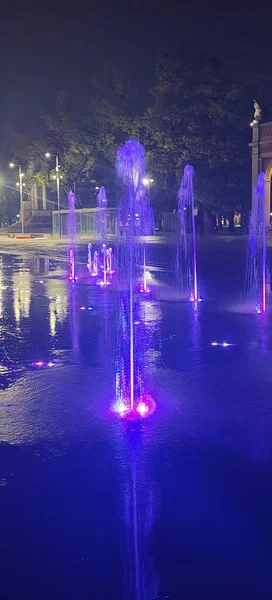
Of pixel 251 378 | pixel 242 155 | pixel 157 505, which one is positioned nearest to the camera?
pixel 157 505

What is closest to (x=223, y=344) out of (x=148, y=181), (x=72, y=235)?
(x=72, y=235)

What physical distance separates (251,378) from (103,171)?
180 feet

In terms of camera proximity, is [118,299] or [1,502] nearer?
[1,502]

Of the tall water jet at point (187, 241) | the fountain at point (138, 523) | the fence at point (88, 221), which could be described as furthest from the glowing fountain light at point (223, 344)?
the fence at point (88, 221)

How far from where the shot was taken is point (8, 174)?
80.1 metres

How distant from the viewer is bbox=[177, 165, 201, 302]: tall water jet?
1772cm

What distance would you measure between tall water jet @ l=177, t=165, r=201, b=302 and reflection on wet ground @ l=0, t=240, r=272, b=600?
21.1 feet

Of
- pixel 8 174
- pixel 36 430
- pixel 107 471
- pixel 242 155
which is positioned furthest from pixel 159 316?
pixel 8 174

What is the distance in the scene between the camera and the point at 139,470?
4789 mm

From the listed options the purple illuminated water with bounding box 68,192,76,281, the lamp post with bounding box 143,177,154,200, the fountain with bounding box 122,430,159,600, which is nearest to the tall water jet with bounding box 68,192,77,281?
the purple illuminated water with bounding box 68,192,76,281

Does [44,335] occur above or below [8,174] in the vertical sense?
below

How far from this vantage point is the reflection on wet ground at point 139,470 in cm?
349

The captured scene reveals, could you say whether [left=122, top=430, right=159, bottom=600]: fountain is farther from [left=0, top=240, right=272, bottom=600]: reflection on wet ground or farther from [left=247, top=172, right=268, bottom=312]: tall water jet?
[left=247, top=172, right=268, bottom=312]: tall water jet

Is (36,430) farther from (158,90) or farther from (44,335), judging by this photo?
(158,90)
